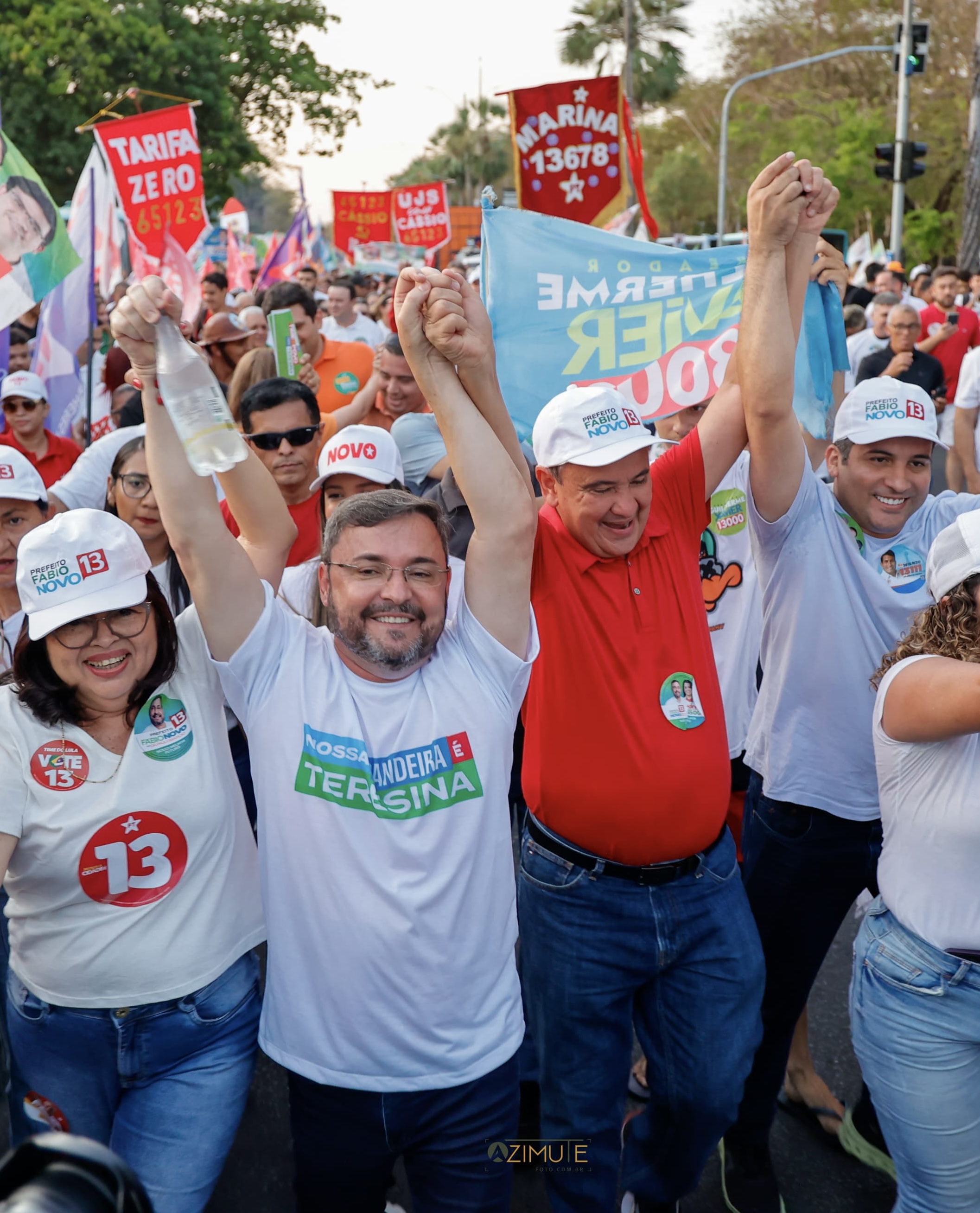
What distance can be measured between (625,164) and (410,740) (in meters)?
5.00

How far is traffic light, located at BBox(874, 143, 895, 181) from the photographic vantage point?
19.1 metres

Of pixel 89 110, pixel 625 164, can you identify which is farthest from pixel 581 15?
pixel 625 164

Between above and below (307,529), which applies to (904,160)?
above

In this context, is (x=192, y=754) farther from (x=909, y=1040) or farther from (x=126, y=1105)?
(x=909, y=1040)

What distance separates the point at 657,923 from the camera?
284cm

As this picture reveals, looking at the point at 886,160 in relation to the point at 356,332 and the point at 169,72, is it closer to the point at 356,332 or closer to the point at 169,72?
the point at 356,332

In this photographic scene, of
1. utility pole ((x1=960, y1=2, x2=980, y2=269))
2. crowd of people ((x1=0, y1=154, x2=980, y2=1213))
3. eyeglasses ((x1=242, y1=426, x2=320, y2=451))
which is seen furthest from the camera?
utility pole ((x1=960, y1=2, x2=980, y2=269))

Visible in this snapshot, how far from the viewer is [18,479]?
12.7 feet

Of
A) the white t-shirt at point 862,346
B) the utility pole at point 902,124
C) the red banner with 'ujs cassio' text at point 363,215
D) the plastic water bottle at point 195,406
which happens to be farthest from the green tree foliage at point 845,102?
the plastic water bottle at point 195,406

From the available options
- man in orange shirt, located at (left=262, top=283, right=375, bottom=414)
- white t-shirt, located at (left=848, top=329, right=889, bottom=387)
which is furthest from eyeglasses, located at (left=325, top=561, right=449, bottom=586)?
white t-shirt, located at (left=848, top=329, right=889, bottom=387)

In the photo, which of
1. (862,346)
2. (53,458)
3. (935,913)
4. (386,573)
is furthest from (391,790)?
(862,346)

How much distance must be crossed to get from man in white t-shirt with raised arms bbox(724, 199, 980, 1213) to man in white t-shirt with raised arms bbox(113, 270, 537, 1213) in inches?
36.3

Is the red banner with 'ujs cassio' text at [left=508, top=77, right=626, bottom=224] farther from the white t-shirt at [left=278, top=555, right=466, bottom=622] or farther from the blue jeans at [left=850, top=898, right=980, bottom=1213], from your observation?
the blue jeans at [left=850, top=898, right=980, bottom=1213]

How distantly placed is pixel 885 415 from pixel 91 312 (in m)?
4.85
